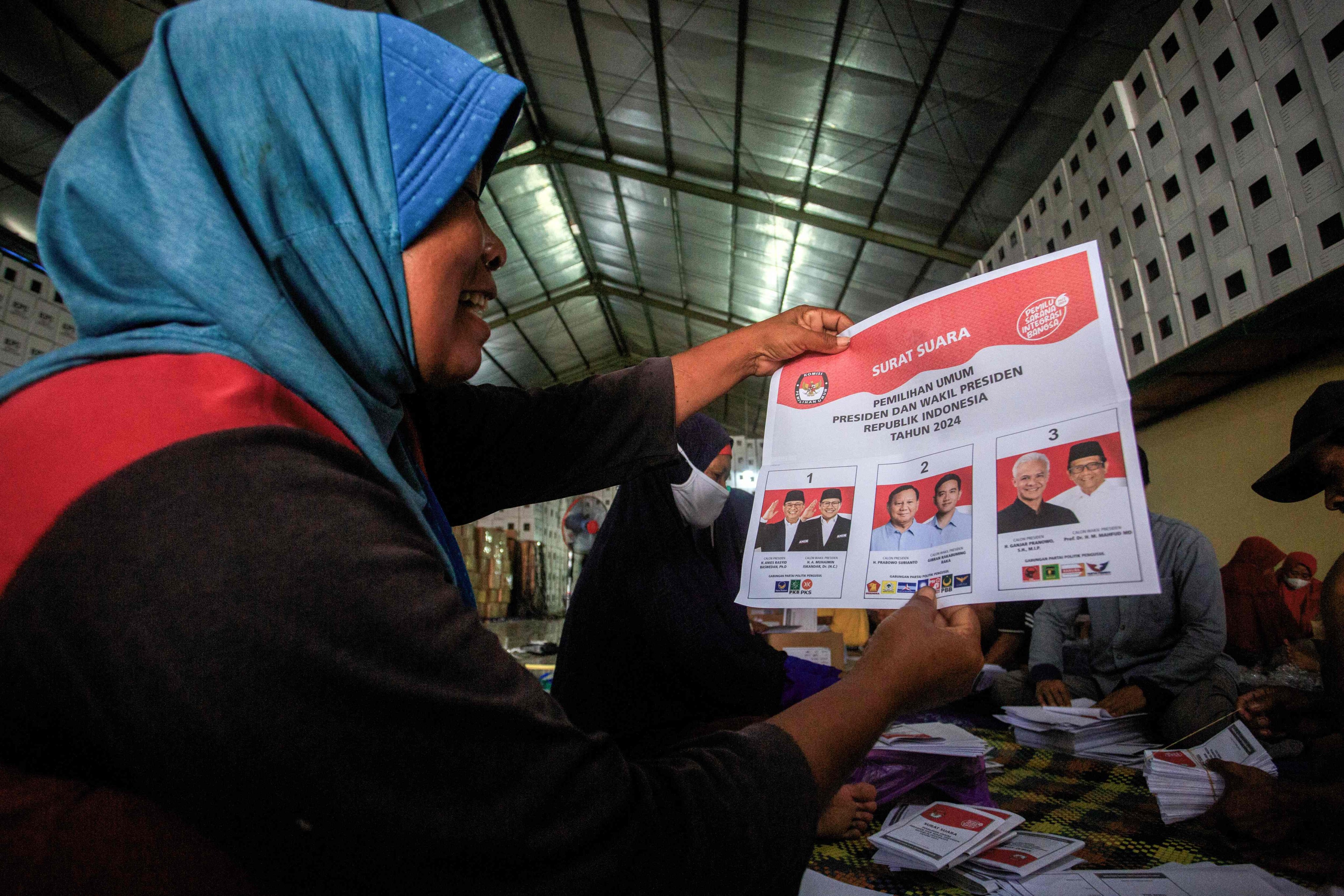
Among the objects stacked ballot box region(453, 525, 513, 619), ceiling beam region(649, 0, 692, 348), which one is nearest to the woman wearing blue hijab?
ceiling beam region(649, 0, 692, 348)

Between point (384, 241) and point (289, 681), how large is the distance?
388 mm

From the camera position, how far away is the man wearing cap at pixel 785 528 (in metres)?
0.95

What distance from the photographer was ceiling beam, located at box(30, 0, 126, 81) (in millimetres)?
5117

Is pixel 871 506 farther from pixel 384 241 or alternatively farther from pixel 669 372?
pixel 384 241

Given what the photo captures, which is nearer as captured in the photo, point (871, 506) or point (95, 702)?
point (95, 702)

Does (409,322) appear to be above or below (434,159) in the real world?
below

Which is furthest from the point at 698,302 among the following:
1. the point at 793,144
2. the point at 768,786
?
the point at 768,786

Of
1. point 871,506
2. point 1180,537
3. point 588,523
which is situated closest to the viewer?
point 871,506

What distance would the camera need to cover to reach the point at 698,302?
12.1 m

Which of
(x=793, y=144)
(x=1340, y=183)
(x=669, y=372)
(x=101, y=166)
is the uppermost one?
(x=793, y=144)

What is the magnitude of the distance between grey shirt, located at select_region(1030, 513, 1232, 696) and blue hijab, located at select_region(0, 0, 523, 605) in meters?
2.11

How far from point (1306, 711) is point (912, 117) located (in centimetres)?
590

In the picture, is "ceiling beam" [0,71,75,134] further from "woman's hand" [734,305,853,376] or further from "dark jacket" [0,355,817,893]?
"dark jacket" [0,355,817,893]

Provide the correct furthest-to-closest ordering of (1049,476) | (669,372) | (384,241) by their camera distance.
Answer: (669,372) → (1049,476) → (384,241)
